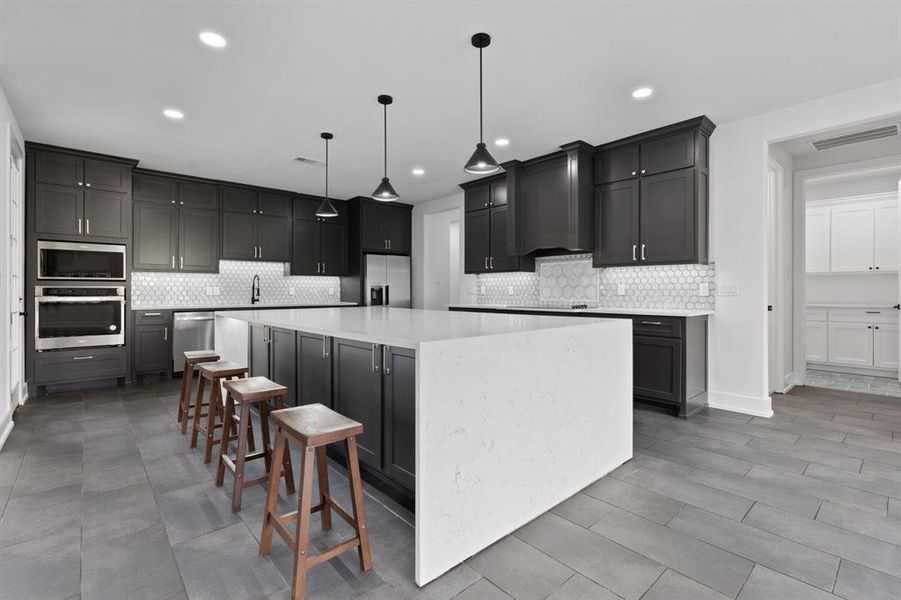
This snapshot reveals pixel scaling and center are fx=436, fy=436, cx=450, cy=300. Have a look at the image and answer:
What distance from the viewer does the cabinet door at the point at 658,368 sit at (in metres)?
3.73

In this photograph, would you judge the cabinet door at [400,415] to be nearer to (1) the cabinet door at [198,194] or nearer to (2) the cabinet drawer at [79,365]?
(2) the cabinet drawer at [79,365]

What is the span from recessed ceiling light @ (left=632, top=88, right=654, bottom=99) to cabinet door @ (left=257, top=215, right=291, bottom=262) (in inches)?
205

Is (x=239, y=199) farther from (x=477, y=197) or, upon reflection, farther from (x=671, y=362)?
(x=671, y=362)

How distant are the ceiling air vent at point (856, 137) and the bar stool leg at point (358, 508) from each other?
4927 mm

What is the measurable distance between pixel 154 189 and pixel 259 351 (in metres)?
3.40

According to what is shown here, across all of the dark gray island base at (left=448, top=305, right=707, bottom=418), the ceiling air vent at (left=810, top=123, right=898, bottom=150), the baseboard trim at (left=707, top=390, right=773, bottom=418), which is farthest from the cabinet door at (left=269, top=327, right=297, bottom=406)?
the ceiling air vent at (left=810, top=123, right=898, bottom=150)

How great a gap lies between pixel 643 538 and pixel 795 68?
332 centimetres

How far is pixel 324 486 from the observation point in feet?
6.29

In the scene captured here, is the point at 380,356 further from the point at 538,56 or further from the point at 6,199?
the point at 6,199

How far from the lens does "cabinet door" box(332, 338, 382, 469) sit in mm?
2254

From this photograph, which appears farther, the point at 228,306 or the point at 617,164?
the point at 228,306

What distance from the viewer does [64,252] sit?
468 cm

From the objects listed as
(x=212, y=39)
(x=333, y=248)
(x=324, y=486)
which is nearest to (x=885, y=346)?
(x=324, y=486)

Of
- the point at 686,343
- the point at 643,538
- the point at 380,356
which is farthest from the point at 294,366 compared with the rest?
the point at 686,343
